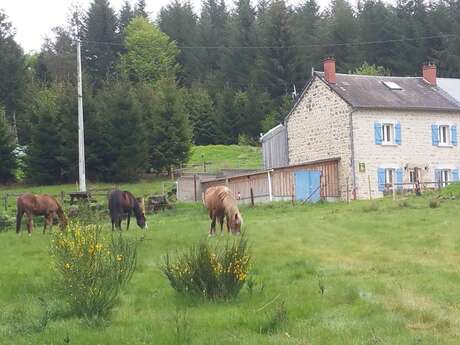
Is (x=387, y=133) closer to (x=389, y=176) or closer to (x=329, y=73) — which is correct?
(x=389, y=176)

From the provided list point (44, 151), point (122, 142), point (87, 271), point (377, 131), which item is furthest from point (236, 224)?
point (44, 151)

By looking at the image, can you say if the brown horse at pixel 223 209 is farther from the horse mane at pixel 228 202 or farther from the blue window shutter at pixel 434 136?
the blue window shutter at pixel 434 136

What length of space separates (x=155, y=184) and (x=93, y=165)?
4.47 meters

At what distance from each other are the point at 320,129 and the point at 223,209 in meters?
19.5

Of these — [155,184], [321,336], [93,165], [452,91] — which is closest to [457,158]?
[452,91]

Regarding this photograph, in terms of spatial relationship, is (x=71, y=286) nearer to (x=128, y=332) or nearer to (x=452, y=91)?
(x=128, y=332)

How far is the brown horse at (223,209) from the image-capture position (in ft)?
55.6

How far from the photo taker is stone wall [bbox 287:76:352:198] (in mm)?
34031

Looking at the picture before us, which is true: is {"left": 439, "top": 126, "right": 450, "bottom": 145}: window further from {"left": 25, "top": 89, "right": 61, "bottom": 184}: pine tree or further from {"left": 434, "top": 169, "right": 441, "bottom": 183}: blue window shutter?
{"left": 25, "top": 89, "right": 61, "bottom": 184}: pine tree

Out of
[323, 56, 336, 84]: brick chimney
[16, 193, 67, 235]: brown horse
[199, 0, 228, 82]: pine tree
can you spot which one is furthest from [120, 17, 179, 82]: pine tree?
[16, 193, 67, 235]: brown horse

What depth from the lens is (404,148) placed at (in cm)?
3491

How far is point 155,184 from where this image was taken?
43125 millimetres

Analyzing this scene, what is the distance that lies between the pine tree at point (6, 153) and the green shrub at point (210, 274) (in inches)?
1428

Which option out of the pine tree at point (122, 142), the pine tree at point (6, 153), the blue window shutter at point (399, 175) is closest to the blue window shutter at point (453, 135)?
the blue window shutter at point (399, 175)
